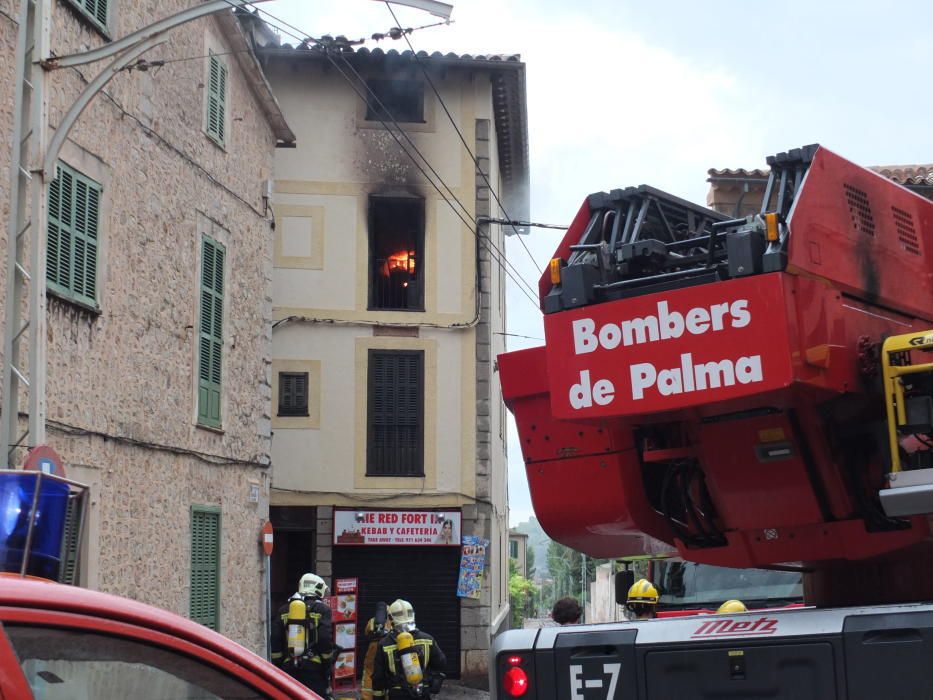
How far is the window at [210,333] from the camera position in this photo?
1544 centimetres

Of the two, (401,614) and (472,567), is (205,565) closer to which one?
(401,614)

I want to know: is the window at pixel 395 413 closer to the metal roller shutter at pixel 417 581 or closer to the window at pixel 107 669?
the metal roller shutter at pixel 417 581

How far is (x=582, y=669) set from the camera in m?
5.34

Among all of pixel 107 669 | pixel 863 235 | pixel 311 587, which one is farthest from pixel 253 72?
pixel 107 669

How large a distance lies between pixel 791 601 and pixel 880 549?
5.59 m

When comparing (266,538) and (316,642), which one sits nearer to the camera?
(316,642)

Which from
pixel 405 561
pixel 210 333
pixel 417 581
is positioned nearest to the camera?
pixel 210 333

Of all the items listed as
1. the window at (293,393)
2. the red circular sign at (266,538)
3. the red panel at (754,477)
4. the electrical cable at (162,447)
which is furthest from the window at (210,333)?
the red panel at (754,477)

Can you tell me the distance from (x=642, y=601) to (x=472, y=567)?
43.9 ft

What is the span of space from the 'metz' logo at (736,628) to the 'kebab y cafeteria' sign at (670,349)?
90cm

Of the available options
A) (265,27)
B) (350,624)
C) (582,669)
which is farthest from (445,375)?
(582,669)

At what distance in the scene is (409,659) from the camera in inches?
466

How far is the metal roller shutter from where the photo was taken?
23.6m

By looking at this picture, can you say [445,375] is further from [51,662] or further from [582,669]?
[51,662]
